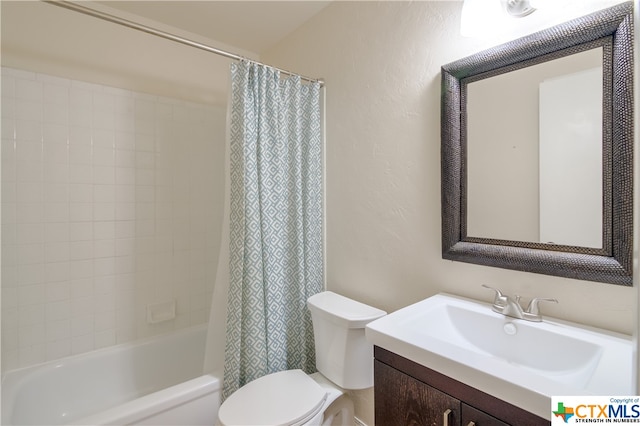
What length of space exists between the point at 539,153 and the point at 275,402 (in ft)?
4.53

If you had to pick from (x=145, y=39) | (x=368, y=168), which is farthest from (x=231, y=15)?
(x=368, y=168)

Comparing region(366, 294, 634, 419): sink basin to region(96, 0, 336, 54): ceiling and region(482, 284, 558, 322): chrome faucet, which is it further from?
region(96, 0, 336, 54): ceiling

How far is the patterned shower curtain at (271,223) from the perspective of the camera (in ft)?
4.66

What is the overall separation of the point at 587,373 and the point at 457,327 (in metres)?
0.37

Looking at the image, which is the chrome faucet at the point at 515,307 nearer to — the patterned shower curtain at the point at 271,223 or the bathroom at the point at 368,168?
the bathroom at the point at 368,168

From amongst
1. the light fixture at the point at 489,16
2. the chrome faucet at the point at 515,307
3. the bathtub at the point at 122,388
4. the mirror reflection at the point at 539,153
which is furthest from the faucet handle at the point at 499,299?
the bathtub at the point at 122,388

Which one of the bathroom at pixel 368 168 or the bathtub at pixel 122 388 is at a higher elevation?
the bathroom at pixel 368 168

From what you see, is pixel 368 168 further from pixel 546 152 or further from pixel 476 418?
pixel 476 418

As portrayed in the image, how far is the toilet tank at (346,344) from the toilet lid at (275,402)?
0.13 meters

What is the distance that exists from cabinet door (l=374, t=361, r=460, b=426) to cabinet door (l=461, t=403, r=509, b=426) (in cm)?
2

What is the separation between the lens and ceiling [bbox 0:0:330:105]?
5.44 feet

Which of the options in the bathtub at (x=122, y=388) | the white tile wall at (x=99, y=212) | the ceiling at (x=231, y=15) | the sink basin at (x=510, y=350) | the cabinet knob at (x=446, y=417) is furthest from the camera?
the ceiling at (x=231, y=15)

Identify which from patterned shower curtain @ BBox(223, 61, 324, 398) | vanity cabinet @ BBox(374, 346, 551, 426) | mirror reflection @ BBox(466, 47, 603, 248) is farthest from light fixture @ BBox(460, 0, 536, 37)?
vanity cabinet @ BBox(374, 346, 551, 426)

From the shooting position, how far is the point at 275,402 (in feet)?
3.93
